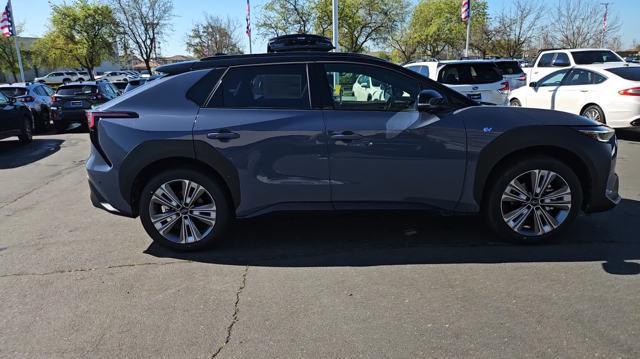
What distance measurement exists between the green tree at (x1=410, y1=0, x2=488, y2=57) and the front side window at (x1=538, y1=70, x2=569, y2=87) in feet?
114

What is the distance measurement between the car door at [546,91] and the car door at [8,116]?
12.5m

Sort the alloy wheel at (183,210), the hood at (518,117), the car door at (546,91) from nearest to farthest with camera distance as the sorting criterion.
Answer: the hood at (518,117) → the alloy wheel at (183,210) → the car door at (546,91)

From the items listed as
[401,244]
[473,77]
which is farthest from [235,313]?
[473,77]

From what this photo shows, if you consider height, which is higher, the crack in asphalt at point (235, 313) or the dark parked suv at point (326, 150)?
the dark parked suv at point (326, 150)

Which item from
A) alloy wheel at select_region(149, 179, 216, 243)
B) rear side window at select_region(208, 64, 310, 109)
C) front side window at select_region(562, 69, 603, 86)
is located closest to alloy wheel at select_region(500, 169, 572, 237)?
rear side window at select_region(208, 64, 310, 109)

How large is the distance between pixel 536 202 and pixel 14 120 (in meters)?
11.6

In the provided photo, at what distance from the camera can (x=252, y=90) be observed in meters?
4.24

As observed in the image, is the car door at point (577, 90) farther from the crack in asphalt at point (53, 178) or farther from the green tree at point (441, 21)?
the green tree at point (441, 21)

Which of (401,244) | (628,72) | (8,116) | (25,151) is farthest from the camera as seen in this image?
(25,151)

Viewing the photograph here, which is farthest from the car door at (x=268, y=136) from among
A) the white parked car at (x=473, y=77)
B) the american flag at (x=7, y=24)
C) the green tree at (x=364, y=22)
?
the green tree at (x=364, y=22)

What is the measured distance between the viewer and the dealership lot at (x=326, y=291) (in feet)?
9.70

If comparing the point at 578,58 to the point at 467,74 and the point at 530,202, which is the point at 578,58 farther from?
the point at 530,202

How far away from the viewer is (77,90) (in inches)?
602

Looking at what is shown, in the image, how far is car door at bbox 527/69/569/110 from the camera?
11.5 m
